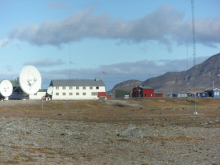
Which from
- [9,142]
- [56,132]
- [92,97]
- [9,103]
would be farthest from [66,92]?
[9,142]

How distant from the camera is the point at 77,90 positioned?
103125 millimetres

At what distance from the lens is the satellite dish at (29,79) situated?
80244 mm

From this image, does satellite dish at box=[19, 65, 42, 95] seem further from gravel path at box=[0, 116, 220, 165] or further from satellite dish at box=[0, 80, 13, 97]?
gravel path at box=[0, 116, 220, 165]

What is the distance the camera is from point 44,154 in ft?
56.2

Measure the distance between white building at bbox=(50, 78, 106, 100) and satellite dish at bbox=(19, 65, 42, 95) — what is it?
60.1 feet

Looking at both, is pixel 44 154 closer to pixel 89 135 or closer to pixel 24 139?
pixel 24 139

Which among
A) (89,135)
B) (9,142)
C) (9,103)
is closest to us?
(9,142)

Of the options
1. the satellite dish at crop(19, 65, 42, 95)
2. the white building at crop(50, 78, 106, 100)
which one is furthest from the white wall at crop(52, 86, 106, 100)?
the satellite dish at crop(19, 65, 42, 95)

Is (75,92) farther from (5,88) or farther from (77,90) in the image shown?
(5,88)

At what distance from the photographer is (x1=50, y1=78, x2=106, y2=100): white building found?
10150cm

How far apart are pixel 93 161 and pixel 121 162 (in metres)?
1.55

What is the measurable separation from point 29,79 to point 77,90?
24.9 m

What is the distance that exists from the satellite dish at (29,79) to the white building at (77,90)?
721 inches

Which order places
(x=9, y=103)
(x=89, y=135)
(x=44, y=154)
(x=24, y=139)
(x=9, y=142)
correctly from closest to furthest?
(x=44, y=154), (x=9, y=142), (x=24, y=139), (x=89, y=135), (x=9, y=103)
